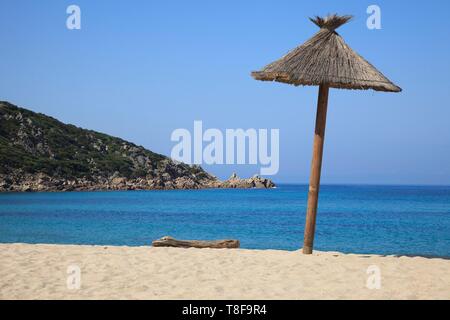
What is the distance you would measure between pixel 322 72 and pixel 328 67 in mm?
213

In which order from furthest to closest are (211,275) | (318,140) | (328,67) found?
(318,140)
(328,67)
(211,275)

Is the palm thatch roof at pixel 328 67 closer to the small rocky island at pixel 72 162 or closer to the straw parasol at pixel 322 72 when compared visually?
the straw parasol at pixel 322 72

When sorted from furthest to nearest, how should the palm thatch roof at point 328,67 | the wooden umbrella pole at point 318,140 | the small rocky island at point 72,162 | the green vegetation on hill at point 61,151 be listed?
1. the green vegetation on hill at point 61,151
2. the small rocky island at point 72,162
3. the wooden umbrella pole at point 318,140
4. the palm thatch roof at point 328,67

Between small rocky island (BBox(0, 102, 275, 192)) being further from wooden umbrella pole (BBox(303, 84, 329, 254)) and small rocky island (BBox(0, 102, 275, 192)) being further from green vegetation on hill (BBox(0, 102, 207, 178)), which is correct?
wooden umbrella pole (BBox(303, 84, 329, 254))

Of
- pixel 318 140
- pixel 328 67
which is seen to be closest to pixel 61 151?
pixel 318 140

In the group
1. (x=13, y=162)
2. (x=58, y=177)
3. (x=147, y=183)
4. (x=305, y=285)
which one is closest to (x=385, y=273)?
(x=305, y=285)

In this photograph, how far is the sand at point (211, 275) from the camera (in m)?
8.43

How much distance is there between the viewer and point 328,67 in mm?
11914

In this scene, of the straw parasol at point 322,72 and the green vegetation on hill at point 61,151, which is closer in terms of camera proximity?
the straw parasol at point 322,72

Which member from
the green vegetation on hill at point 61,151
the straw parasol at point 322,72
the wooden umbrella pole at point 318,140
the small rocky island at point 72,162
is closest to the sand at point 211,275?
the wooden umbrella pole at point 318,140

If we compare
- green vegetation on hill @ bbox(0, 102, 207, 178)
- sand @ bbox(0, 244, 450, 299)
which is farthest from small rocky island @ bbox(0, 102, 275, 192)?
sand @ bbox(0, 244, 450, 299)

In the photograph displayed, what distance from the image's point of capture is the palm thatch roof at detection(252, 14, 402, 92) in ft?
38.6

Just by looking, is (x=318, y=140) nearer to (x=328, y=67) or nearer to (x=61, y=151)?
(x=328, y=67)

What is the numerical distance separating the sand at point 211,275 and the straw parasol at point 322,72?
1.83 meters
